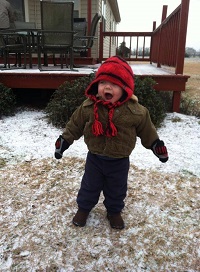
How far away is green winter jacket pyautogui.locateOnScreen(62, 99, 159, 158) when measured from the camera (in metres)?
1.70

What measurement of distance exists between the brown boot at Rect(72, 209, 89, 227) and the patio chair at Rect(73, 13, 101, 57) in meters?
4.26

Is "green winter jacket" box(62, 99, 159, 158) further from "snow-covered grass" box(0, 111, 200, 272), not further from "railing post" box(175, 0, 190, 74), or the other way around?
"railing post" box(175, 0, 190, 74)

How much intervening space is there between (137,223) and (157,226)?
0.16m

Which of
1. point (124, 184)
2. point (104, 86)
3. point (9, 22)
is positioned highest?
point (9, 22)

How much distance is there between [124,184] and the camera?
6.28ft

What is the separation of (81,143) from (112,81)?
2.00 m

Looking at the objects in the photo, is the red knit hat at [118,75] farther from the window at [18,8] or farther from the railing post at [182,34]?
the window at [18,8]

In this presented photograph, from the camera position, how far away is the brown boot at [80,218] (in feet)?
6.51

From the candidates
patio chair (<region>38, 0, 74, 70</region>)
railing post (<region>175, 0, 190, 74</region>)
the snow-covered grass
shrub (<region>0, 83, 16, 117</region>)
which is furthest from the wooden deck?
the snow-covered grass

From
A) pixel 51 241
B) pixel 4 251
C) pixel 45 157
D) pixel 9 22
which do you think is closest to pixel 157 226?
pixel 51 241

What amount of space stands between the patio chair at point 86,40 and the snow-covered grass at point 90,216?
10.5 feet

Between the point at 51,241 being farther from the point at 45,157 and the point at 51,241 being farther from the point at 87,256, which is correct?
the point at 45,157

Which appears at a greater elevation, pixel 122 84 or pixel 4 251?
pixel 122 84

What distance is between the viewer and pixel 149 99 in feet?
13.1
